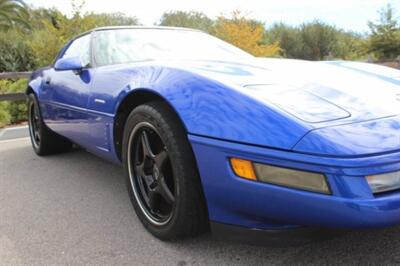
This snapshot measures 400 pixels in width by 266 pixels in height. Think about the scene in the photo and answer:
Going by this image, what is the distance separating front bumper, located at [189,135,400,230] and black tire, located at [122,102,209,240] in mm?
124

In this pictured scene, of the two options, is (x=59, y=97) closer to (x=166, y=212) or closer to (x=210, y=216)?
(x=166, y=212)

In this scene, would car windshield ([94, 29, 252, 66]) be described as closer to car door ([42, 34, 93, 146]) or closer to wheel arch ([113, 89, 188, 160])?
car door ([42, 34, 93, 146])

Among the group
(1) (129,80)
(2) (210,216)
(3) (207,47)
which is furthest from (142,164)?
(3) (207,47)

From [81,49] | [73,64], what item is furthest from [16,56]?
[73,64]

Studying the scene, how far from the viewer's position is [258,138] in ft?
5.57

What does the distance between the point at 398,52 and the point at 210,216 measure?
1779cm

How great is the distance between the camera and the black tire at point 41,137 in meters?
4.43

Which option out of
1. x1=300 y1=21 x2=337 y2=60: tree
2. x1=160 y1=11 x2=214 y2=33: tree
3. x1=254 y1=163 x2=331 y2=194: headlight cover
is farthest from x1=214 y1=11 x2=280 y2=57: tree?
x1=160 y1=11 x2=214 y2=33: tree

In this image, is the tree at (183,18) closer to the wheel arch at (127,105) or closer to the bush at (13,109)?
the bush at (13,109)

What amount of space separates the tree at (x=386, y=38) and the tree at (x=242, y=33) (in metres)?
6.24

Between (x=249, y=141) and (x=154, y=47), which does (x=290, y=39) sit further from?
(x=249, y=141)

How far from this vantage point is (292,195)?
1.62m

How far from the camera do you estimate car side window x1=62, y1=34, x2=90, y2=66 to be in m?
3.28

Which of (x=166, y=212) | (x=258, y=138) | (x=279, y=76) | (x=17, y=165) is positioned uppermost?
A: (x=279, y=76)
